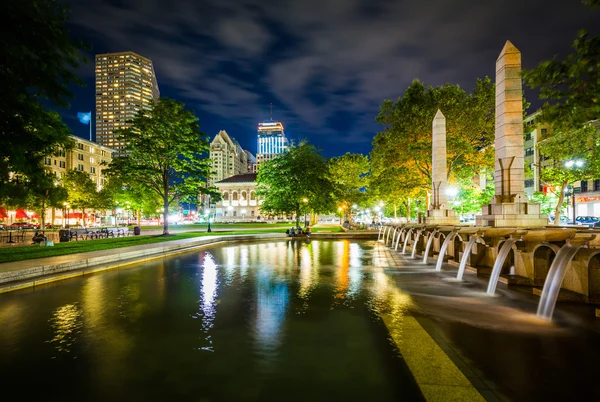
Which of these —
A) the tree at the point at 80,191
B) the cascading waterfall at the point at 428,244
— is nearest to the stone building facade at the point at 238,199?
the tree at the point at 80,191

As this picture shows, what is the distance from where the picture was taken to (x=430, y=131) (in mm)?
35781

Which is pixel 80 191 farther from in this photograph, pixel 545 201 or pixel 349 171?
pixel 545 201

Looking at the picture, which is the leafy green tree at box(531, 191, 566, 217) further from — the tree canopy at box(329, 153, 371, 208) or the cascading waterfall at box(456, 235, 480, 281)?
the cascading waterfall at box(456, 235, 480, 281)

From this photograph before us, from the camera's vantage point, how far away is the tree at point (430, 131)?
3397cm

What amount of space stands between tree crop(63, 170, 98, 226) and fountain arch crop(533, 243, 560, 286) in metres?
68.1

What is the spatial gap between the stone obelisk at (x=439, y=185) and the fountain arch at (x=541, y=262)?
14627 millimetres

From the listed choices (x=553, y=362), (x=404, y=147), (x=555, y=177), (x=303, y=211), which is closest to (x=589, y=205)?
(x=555, y=177)

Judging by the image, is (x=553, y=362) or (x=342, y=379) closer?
(x=342, y=379)

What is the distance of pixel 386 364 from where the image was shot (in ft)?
18.5

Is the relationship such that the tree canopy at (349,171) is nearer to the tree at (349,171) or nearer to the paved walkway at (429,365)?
the tree at (349,171)

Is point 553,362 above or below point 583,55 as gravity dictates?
below

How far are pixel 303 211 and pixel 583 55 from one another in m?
38.6

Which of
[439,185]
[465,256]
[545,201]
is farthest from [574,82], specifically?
[545,201]

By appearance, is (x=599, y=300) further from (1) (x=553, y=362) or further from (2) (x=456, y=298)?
(1) (x=553, y=362)
